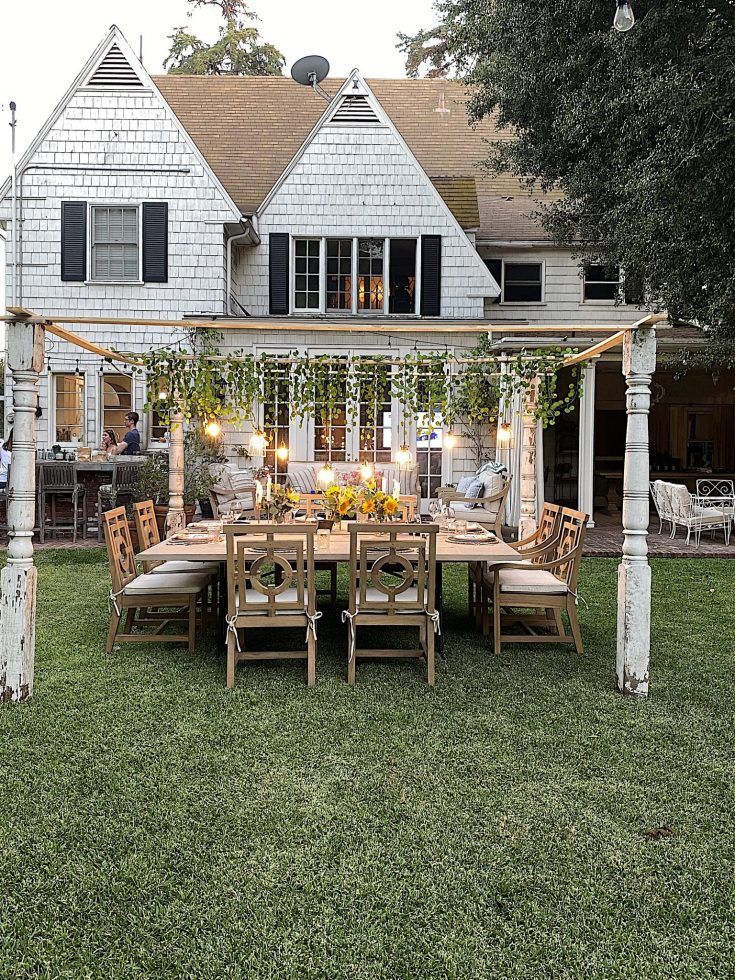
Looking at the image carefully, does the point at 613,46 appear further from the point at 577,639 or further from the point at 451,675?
the point at 451,675

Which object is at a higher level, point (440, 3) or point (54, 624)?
point (440, 3)

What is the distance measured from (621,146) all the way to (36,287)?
397 inches

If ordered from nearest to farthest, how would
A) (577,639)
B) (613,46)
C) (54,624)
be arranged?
1. (577,639)
2. (54,624)
3. (613,46)

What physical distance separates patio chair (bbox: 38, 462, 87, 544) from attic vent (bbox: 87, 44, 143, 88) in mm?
7312

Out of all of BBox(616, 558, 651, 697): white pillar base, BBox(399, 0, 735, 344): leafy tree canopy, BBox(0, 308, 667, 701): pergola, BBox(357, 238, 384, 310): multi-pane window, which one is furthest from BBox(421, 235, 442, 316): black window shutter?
BBox(616, 558, 651, 697): white pillar base

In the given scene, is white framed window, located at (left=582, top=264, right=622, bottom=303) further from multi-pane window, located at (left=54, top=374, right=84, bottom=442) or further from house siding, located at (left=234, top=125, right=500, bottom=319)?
multi-pane window, located at (left=54, top=374, right=84, bottom=442)

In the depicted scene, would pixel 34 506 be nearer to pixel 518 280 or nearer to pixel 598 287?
pixel 518 280

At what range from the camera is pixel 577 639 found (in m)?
6.40

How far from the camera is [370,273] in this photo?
14.6 m

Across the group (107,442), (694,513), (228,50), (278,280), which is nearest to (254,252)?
(278,280)

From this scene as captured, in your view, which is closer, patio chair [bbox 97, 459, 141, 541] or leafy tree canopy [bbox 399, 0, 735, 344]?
leafy tree canopy [bbox 399, 0, 735, 344]

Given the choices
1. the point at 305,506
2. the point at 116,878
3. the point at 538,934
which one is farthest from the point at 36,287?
the point at 538,934

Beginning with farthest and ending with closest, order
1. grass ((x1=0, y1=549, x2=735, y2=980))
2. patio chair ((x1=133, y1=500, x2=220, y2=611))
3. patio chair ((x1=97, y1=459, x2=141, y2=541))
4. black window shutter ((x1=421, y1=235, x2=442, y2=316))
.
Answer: black window shutter ((x1=421, y1=235, x2=442, y2=316))
patio chair ((x1=97, y1=459, x2=141, y2=541))
patio chair ((x1=133, y1=500, x2=220, y2=611))
grass ((x1=0, y1=549, x2=735, y2=980))

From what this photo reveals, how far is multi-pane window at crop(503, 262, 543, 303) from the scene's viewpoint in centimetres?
1568
